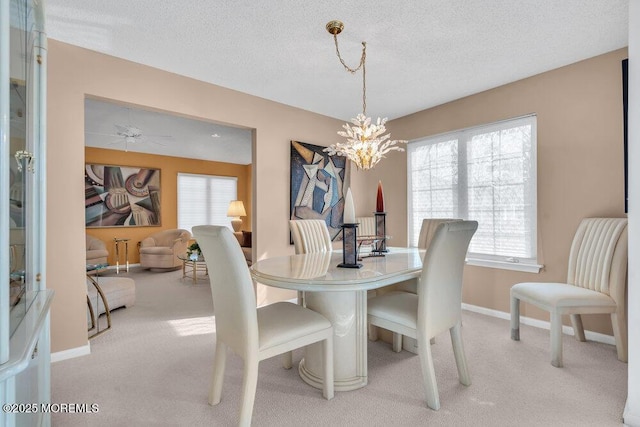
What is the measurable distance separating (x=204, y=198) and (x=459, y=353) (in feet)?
22.2

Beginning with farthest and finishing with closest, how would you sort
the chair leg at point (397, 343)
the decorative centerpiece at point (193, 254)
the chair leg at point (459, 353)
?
the decorative centerpiece at point (193, 254)
the chair leg at point (397, 343)
the chair leg at point (459, 353)

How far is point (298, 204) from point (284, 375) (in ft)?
7.18

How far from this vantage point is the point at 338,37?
2.35 metres

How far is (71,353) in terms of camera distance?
241 cm

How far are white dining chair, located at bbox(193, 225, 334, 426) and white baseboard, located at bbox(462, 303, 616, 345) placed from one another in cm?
213

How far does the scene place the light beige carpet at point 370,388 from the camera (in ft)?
5.44

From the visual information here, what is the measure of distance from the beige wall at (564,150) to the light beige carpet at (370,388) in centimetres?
66

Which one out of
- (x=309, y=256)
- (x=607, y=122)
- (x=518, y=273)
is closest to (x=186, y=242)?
(x=309, y=256)

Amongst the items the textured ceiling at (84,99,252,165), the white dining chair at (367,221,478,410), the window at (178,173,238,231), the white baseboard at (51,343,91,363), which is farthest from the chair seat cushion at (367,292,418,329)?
the window at (178,173,238,231)

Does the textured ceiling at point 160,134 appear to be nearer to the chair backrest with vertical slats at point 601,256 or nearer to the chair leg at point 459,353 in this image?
the chair leg at point 459,353

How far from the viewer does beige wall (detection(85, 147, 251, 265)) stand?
20.2 ft

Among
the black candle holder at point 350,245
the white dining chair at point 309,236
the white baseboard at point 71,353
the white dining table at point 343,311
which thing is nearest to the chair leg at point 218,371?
the white dining table at point 343,311

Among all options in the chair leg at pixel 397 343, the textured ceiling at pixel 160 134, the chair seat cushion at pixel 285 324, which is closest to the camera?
the chair seat cushion at pixel 285 324

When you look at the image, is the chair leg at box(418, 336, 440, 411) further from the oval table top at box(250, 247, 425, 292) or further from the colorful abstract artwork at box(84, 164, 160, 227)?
the colorful abstract artwork at box(84, 164, 160, 227)
